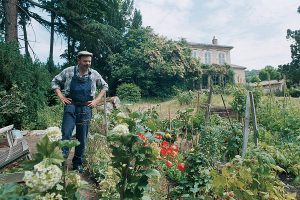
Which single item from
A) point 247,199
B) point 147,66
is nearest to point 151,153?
point 247,199

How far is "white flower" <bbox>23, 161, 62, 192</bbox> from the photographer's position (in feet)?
5.21

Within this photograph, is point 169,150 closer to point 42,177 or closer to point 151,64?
point 42,177

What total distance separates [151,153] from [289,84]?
27.5m

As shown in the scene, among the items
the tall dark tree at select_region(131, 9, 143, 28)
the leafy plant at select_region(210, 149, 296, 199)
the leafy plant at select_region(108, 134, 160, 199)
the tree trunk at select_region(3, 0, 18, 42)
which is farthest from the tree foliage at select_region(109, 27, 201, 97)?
the leafy plant at select_region(108, 134, 160, 199)

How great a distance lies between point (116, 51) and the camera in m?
25.3

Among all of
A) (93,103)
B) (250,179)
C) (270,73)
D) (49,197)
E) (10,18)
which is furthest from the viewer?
(270,73)

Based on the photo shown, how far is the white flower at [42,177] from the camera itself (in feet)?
5.21

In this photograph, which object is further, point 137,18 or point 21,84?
point 137,18

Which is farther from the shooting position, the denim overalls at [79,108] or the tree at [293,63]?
the tree at [293,63]

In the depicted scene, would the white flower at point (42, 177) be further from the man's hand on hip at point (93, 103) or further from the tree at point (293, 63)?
the tree at point (293, 63)

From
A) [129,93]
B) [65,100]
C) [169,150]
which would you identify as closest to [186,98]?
[129,93]

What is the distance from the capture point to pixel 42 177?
1583mm

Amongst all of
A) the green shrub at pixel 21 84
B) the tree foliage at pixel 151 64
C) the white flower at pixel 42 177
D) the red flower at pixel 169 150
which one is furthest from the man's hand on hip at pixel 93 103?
the tree foliage at pixel 151 64

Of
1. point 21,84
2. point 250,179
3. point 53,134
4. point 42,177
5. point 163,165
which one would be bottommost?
point 163,165
